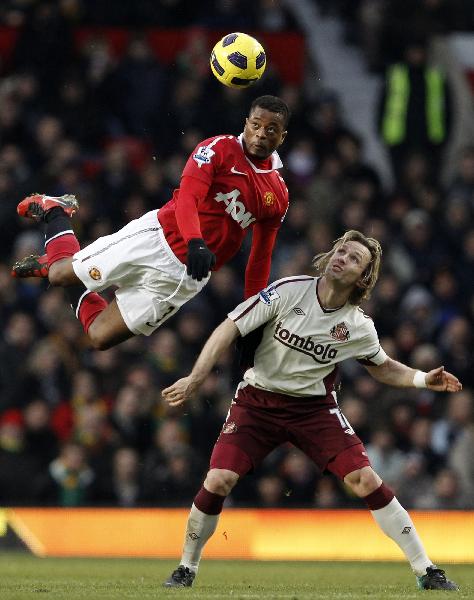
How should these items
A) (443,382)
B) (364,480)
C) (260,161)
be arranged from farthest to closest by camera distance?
(260,161) < (443,382) < (364,480)

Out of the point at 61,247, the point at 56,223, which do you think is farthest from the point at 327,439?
the point at 56,223

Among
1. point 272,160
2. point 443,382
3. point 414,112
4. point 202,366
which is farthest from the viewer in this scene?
point 414,112

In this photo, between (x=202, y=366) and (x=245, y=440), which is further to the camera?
(x=245, y=440)

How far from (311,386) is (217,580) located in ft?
4.67

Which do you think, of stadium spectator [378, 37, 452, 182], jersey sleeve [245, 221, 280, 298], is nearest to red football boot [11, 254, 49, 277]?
jersey sleeve [245, 221, 280, 298]

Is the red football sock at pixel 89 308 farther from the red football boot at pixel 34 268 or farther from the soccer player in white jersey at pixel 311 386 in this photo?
the soccer player in white jersey at pixel 311 386

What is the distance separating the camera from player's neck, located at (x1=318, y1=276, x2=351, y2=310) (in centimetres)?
889

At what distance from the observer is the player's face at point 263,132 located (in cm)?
891

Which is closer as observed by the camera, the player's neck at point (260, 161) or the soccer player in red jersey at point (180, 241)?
the soccer player in red jersey at point (180, 241)

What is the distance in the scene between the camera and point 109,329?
366 inches

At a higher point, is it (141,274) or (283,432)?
(141,274)

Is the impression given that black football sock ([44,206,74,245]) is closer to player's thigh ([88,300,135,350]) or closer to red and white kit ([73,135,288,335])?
red and white kit ([73,135,288,335])

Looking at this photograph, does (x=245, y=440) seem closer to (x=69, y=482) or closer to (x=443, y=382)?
(x=443, y=382)

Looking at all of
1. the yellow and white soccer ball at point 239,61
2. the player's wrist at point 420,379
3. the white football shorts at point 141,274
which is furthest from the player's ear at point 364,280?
the yellow and white soccer ball at point 239,61
